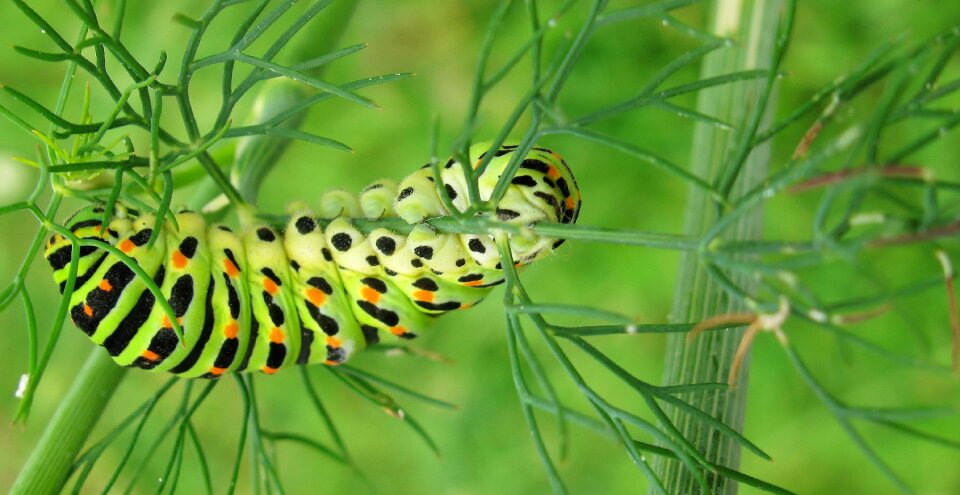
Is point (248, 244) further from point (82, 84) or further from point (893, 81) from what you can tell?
point (82, 84)

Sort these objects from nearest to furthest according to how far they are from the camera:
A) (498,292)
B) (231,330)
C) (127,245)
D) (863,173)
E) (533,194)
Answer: (863,173) < (533,194) < (127,245) < (231,330) < (498,292)

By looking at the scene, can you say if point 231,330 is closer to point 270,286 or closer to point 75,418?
point 270,286

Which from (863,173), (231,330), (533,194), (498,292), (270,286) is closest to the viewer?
(863,173)

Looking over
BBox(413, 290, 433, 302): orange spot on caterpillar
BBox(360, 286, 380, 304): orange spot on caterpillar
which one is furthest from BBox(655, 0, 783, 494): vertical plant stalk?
BBox(360, 286, 380, 304): orange spot on caterpillar

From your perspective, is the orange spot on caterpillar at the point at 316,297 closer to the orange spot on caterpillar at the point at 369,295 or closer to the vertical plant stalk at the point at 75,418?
the orange spot on caterpillar at the point at 369,295

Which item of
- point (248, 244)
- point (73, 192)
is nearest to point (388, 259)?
point (248, 244)

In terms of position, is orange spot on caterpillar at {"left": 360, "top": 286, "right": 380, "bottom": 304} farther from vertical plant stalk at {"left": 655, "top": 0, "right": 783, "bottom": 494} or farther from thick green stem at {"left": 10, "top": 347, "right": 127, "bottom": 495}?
vertical plant stalk at {"left": 655, "top": 0, "right": 783, "bottom": 494}

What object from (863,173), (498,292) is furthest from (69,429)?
(498,292)
